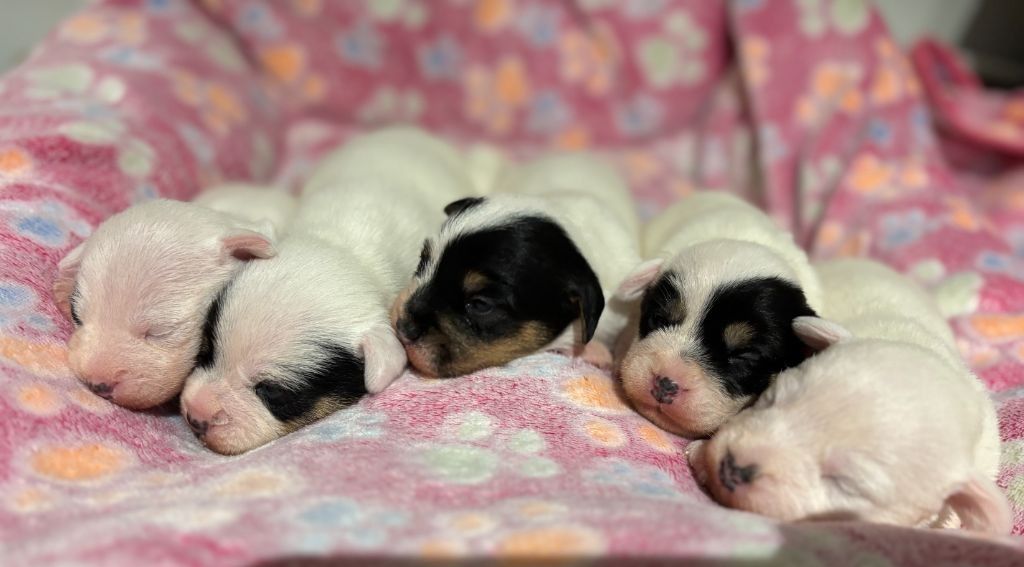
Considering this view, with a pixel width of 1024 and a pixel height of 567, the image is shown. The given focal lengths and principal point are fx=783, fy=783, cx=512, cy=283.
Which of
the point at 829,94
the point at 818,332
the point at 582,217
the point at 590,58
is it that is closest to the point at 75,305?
the point at 582,217

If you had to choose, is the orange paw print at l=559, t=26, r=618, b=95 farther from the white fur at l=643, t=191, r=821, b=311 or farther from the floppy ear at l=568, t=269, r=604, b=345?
the floppy ear at l=568, t=269, r=604, b=345

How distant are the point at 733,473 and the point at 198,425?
4.17 ft

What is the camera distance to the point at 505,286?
2.08 m

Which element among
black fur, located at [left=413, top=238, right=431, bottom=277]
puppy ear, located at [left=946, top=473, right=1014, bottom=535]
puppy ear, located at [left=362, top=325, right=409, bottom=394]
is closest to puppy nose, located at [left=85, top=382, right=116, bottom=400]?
puppy ear, located at [left=362, top=325, right=409, bottom=394]

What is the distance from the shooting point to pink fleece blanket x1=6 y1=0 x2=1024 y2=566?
1478mm

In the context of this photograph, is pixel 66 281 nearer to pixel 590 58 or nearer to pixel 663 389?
pixel 663 389

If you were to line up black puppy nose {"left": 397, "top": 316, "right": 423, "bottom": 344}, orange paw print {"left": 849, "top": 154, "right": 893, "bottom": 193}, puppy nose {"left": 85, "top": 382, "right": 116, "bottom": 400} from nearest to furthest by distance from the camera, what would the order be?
puppy nose {"left": 85, "top": 382, "right": 116, "bottom": 400} < black puppy nose {"left": 397, "top": 316, "right": 423, "bottom": 344} < orange paw print {"left": 849, "top": 154, "right": 893, "bottom": 193}

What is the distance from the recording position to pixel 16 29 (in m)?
3.79

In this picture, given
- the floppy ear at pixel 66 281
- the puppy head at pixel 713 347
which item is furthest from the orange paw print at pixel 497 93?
the floppy ear at pixel 66 281

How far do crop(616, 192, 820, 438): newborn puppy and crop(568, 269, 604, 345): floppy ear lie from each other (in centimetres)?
13

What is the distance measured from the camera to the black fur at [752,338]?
6.57 ft

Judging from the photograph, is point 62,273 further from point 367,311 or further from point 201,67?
point 201,67

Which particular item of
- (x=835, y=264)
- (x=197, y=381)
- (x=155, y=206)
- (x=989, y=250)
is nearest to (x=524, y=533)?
(x=197, y=381)

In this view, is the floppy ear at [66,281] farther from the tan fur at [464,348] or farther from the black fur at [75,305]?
the tan fur at [464,348]
